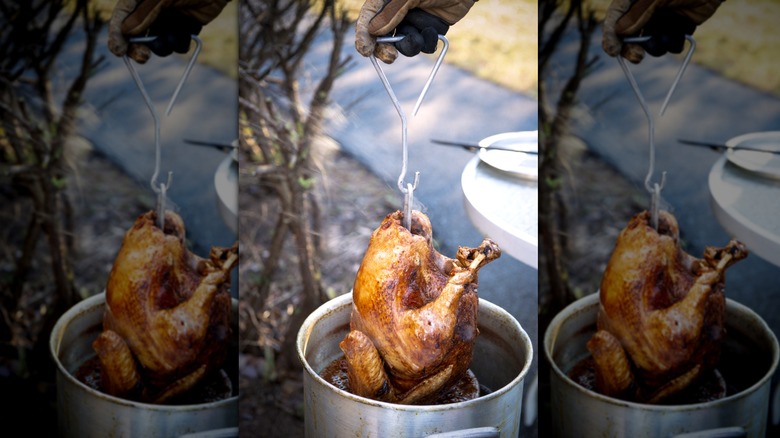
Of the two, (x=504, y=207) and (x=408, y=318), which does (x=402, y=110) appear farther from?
(x=408, y=318)

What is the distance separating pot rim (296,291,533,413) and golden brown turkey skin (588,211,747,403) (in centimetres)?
27

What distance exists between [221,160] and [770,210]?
1.68 m

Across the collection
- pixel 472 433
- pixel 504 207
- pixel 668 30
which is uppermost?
pixel 668 30

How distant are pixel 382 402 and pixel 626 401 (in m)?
0.78

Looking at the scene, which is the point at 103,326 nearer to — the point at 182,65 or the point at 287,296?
the point at 287,296

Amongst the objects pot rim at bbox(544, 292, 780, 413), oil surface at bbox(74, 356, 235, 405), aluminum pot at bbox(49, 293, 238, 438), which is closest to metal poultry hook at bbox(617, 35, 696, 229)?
pot rim at bbox(544, 292, 780, 413)

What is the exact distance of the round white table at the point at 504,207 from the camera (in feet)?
8.08

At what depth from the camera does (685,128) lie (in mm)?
2492

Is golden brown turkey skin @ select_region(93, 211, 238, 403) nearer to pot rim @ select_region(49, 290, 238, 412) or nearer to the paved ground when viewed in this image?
pot rim @ select_region(49, 290, 238, 412)

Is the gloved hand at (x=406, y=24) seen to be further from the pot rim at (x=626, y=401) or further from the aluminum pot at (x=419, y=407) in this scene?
the pot rim at (x=626, y=401)

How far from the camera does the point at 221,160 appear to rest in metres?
2.54

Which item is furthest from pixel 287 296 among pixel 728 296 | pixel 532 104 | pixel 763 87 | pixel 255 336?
pixel 763 87

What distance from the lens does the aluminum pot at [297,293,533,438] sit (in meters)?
2.16

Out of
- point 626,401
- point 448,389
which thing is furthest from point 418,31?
point 626,401
